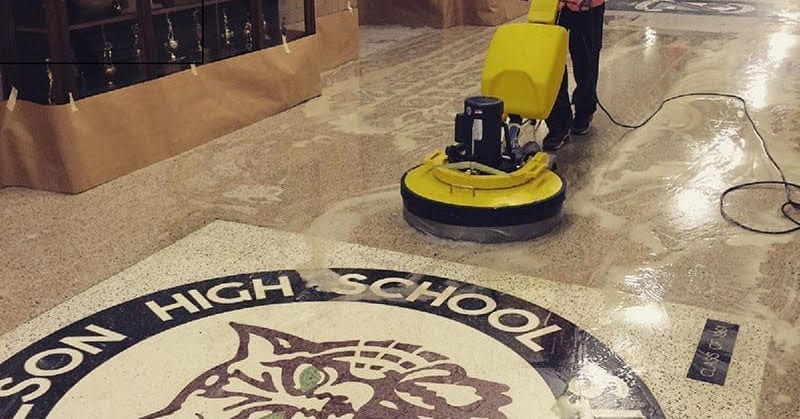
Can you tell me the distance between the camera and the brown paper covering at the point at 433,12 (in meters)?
7.28

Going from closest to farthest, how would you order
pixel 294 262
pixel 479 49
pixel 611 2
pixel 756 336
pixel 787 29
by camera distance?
pixel 756 336
pixel 294 262
pixel 479 49
pixel 787 29
pixel 611 2

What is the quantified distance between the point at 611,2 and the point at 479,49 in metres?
2.76

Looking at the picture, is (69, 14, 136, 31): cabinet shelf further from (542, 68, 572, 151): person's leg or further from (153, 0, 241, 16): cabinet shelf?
(542, 68, 572, 151): person's leg

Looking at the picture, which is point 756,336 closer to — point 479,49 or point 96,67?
point 96,67

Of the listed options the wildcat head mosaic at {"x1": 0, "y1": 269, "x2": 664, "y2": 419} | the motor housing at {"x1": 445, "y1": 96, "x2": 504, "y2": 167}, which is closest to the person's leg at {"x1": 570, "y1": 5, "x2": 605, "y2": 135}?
the motor housing at {"x1": 445, "y1": 96, "x2": 504, "y2": 167}

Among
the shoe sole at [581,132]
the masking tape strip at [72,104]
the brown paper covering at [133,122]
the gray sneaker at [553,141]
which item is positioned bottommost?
the shoe sole at [581,132]

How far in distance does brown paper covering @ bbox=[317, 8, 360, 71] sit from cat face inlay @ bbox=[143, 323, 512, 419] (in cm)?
357

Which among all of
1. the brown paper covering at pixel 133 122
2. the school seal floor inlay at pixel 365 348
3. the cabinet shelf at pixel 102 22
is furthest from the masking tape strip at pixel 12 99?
the school seal floor inlay at pixel 365 348

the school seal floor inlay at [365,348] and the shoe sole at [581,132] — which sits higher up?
the school seal floor inlay at [365,348]

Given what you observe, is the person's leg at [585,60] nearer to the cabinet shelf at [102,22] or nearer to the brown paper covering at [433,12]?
the cabinet shelf at [102,22]

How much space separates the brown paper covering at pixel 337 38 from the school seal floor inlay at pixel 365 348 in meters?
3.04

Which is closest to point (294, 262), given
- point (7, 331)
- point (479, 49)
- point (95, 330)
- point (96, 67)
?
point (95, 330)

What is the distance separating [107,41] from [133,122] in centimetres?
34

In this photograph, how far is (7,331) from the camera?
2363 millimetres
